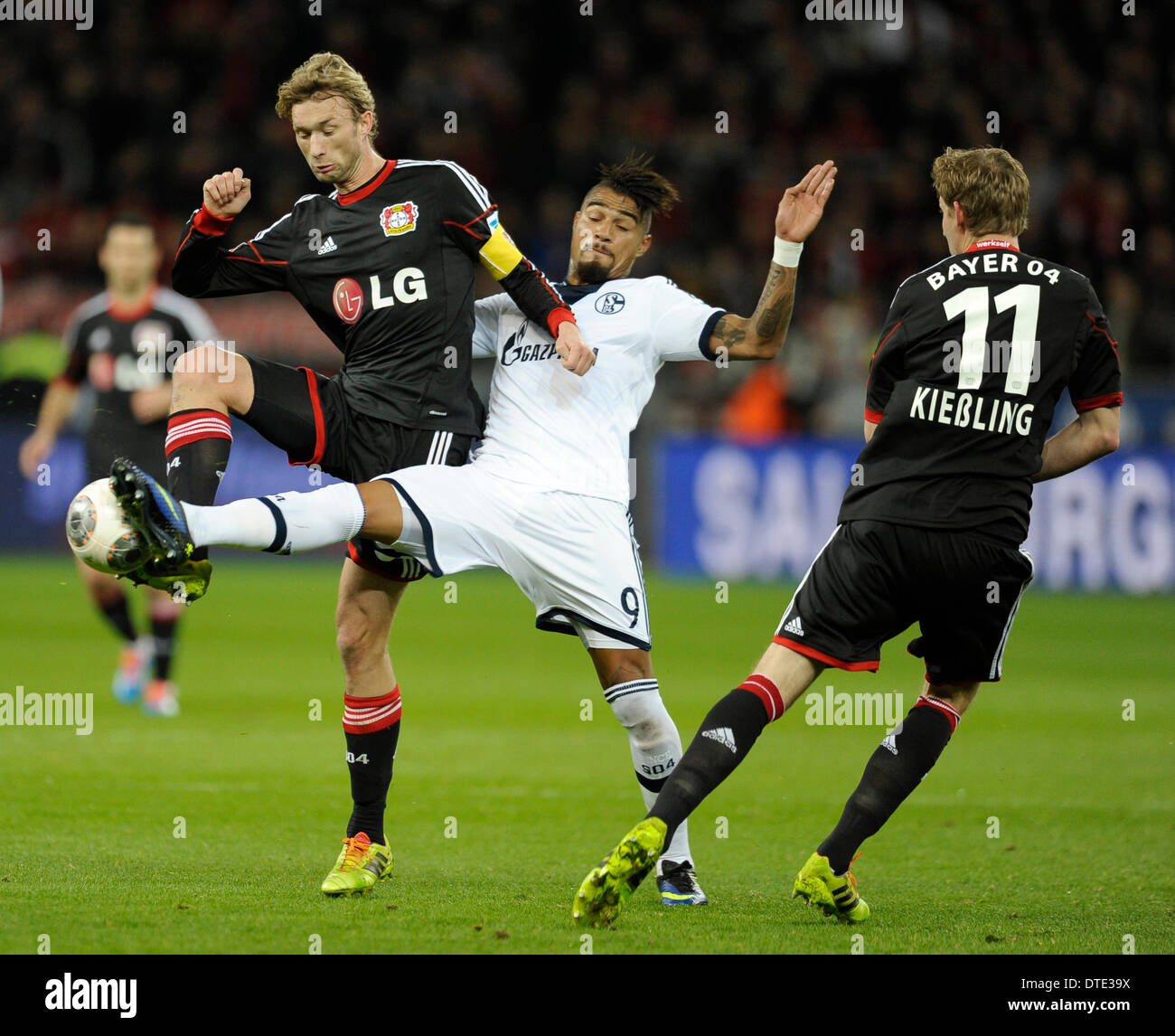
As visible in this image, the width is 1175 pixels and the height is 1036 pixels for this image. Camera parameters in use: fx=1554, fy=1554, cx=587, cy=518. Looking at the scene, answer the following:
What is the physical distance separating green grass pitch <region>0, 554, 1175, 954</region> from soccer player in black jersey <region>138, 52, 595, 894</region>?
0.62m

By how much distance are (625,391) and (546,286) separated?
0.46m

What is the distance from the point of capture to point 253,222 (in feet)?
60.4

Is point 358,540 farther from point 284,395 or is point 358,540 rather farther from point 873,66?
point 873,66

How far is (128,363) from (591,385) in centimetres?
513

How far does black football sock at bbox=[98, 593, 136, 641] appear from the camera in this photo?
938cm

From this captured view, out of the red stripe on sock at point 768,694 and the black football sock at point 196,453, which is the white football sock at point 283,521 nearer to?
the black football sock at point 196,453

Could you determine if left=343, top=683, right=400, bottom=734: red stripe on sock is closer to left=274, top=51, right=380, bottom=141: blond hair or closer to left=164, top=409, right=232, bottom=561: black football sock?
left=164, top=409, right=232, bottom=561: black football sock

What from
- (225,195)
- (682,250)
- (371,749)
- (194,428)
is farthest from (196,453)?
(682,250)

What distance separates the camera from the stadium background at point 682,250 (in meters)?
9.78

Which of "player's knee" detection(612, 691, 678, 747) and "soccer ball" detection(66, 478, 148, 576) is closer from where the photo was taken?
"soccer ball" detection(66, 478, 148, 576)

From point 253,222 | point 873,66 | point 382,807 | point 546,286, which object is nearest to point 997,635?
point 546,286

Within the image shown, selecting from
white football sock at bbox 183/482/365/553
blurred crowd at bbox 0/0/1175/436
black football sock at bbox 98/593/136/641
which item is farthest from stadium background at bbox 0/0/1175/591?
white football sock at bbox 183/482/365/553

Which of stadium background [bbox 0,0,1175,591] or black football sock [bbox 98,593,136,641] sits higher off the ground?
stadium background [bbox 0,0,1175,591]

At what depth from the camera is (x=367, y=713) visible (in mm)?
5250
